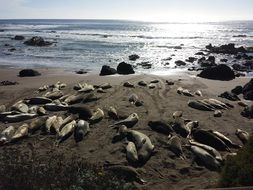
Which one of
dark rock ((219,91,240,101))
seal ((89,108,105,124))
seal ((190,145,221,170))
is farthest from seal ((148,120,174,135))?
dark rock ((219,91,240,101))

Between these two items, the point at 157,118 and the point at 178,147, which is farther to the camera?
the point at 157,118

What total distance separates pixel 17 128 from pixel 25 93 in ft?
17.6

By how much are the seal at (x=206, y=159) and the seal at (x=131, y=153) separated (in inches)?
59.5

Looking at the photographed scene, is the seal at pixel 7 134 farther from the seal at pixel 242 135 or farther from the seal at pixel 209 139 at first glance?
the seal at pixel 242 135

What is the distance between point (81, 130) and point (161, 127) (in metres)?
2.32

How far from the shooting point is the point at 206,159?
30.9ft

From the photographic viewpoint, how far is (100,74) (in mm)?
23125

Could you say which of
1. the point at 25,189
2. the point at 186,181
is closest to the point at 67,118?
the point at 186,181

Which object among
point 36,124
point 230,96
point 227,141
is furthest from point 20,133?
point 230,96

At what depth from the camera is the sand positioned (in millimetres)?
8891

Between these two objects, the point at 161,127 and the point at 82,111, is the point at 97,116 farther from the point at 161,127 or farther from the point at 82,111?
the point at 161,127

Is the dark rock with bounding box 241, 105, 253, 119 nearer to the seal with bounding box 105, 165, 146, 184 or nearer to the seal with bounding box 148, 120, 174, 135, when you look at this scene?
the seal with bounding box 148, 120, 174, 135

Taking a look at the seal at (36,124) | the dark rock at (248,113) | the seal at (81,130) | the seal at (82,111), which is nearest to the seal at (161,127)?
the seal at (81,130)

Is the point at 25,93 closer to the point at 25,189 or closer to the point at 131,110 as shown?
the point at 131,110
